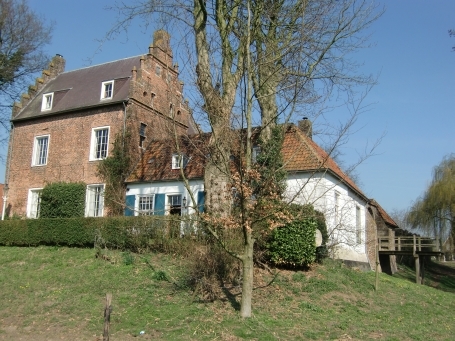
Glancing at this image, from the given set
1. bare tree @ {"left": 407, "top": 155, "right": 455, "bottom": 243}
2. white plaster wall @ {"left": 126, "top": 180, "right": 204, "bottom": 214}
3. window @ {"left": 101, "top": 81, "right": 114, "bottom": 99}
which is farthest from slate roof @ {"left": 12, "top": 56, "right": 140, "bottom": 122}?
bare tree @ {"left": 407, "top": 155, "right": 455, "bottom": 243}

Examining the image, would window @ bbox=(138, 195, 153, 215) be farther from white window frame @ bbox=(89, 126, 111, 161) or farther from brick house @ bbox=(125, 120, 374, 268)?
white window frame @ bbox=(89, 126, 111, 161)

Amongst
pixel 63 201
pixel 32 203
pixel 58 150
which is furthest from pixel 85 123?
pixel 32 203

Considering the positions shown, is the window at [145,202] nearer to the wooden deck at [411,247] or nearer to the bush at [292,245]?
the bush at [292,245]

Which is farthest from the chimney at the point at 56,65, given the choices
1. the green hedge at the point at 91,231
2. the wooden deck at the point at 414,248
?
the wooden deck at the point at 414,248

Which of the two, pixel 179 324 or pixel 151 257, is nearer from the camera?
pixel 179 324

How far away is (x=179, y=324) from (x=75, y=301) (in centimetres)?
361

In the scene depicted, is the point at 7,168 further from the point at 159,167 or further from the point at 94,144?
the point at 159,167

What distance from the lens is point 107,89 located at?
27.1 meters

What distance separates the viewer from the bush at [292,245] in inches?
621

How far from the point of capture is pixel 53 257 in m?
17.9

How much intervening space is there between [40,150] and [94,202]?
5.71 meters

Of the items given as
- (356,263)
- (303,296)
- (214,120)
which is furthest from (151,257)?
(356,263)

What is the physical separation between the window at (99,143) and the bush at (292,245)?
13.1 m

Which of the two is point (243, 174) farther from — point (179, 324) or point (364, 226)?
point (364, 226)
